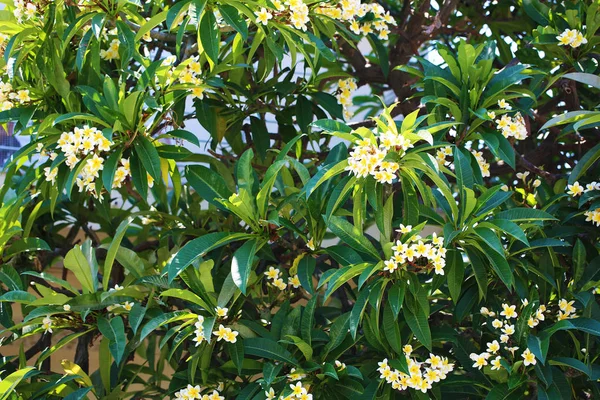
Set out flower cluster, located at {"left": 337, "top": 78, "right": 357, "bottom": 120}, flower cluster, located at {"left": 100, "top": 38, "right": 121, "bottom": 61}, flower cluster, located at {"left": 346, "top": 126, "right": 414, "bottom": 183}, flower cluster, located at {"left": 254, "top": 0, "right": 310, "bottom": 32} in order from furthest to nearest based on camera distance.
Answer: flower cluster, located at {"left": 337, "top": 78, "right": 357, "bottom": 120}, flower cluster, located at {"left": 100, "top": 38, "right": 121, "bottom": 61}, flower cluster, located at {"left": 254, "top": 0, "right": 310, "bottom": 32}, flower cluster, located at {"left": 346, "top": 126, "right": 414, "bottom": 183}

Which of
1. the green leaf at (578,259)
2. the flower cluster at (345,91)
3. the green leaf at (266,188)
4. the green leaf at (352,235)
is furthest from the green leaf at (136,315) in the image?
the green leaf at (578,259)

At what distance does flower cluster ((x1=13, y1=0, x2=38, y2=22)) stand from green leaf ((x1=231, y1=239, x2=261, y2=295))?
0.84m

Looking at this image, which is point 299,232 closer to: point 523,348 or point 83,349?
point 523,348

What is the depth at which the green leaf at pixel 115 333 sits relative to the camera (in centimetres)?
197

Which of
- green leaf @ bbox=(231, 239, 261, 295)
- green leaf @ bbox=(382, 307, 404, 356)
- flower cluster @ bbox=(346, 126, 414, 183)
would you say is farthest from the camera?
green leaf @ bbox=(382, 307, 404, 356)

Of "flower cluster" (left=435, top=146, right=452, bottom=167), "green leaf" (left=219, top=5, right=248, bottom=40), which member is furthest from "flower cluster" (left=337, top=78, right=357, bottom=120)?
"green leaf" (left=219, top=5, right=248, bottom=40)

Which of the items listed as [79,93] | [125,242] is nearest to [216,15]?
[79,93]

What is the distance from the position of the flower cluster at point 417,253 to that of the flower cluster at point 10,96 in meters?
1.11

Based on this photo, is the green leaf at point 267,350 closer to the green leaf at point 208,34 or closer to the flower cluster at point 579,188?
the green leaf at point 208,34

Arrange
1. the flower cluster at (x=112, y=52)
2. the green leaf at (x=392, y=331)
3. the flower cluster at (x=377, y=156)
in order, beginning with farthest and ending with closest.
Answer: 1. the flower cluster at (x=112, y=52)
2. the green leaf at (x=392, y=331)
3. the flower cluster at (x=377, y=156)

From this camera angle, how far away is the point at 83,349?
2.52 metres

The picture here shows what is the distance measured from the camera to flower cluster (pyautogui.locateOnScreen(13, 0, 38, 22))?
84.8 inches

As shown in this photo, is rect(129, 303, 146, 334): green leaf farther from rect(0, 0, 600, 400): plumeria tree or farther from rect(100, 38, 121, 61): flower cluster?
rect(100, 38, 121, 61): flower cluster

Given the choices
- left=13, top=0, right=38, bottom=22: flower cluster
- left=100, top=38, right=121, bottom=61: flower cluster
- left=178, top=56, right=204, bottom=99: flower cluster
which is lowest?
left=178, top=56, right=204, bottom=99: flower cluster
